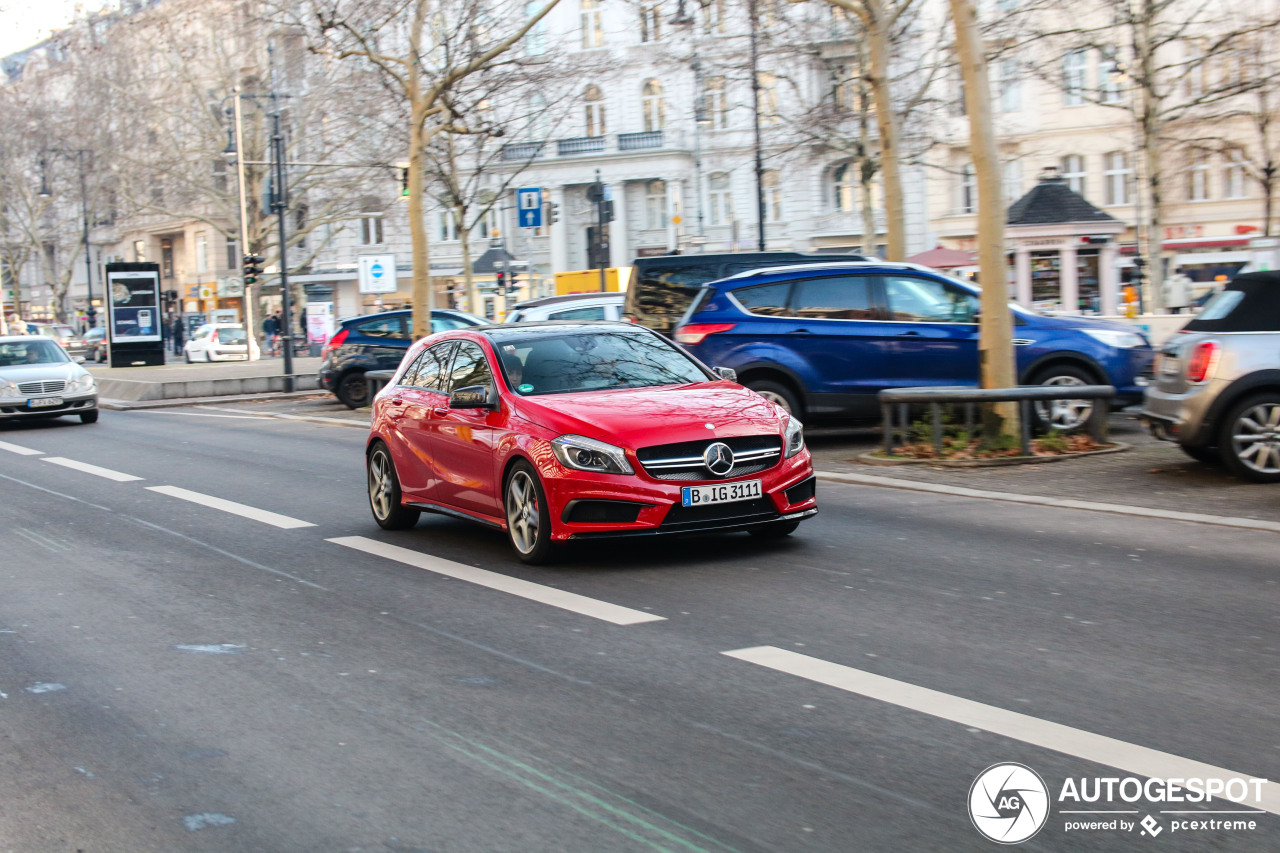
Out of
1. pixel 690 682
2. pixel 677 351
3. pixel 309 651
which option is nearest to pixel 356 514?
pixel 677 351

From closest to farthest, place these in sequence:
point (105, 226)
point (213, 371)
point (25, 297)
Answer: point (213, 371), point (105, 226), point (25, 297)

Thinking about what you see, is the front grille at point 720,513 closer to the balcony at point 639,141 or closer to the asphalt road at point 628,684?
the asphalt road at point 628,684

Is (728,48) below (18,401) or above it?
above

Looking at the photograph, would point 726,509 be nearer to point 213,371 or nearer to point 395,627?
point 395,627

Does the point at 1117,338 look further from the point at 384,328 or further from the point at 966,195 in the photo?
the point at 966,195

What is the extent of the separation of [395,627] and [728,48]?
148ft

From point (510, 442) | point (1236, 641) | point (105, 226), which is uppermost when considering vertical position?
point (105, 226)

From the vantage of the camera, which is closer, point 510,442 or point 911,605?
point 911,605

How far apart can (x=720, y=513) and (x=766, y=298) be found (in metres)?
7.46

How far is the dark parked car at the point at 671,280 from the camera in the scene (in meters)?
18.8

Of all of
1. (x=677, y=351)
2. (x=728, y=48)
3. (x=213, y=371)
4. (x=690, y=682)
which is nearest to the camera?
(x=690, y=682)

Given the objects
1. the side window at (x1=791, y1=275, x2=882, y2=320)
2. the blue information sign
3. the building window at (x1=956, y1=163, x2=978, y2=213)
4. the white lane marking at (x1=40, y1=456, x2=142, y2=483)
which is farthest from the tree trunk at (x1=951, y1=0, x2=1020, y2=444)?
the building window at (x1=956, y1=163, x2=978, y2=213)

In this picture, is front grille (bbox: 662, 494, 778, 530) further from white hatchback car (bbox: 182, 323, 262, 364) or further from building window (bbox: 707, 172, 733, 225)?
building window (bbox: 707, 172, 733, 225)

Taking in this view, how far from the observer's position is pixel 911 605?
712 centimetres
